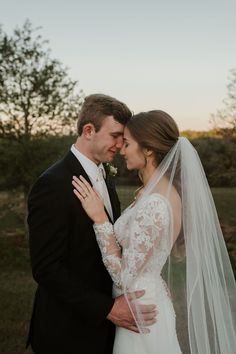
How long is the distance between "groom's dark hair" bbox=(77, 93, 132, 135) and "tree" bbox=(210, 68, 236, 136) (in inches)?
324

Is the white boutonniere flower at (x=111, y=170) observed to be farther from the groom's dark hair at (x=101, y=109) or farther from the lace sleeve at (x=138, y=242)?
the lace sleeve at (x=138, y=242)

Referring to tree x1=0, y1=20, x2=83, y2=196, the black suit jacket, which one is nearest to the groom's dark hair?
the black suit jacket

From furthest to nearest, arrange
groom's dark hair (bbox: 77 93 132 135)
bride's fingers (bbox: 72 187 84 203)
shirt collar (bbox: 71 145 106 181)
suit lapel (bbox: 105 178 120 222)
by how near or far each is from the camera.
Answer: suit lapel (bbox: 105 178 120 222) → shirt collar (bbox: 71 145 106 181) → groom's dark hair (bbox: 77 93 132 135) → bride's fingers (bbox: 72 187 84 203)

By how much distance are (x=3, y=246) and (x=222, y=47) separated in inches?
272

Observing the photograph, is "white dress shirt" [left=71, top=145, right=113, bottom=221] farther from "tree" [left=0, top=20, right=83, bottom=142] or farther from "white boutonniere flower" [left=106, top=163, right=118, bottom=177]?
"tree" [left=0, top=20, right=83, bottom=142]

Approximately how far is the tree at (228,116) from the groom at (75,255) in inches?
323

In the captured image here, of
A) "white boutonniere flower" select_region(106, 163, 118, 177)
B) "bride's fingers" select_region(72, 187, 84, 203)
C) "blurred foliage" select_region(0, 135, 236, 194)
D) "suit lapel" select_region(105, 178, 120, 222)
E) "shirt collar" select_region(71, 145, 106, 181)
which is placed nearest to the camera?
"bride's fingers" select_region(72, 187, 84, 203)

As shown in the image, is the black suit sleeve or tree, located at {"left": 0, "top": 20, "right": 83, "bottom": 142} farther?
tree, located at {"left": 0, "top": 20, "right": 83, "bottom": 142}

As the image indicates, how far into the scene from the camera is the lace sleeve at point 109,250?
9.41 ft

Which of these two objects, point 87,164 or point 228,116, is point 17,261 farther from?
point 87,164

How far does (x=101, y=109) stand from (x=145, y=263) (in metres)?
0.99

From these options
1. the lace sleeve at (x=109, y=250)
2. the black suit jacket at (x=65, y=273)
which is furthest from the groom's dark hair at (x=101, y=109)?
the lace sleeve at (x=109, y=250)

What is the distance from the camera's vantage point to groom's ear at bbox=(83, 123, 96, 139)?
3.12m

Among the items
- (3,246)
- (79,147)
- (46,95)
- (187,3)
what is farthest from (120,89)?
(79,147)
